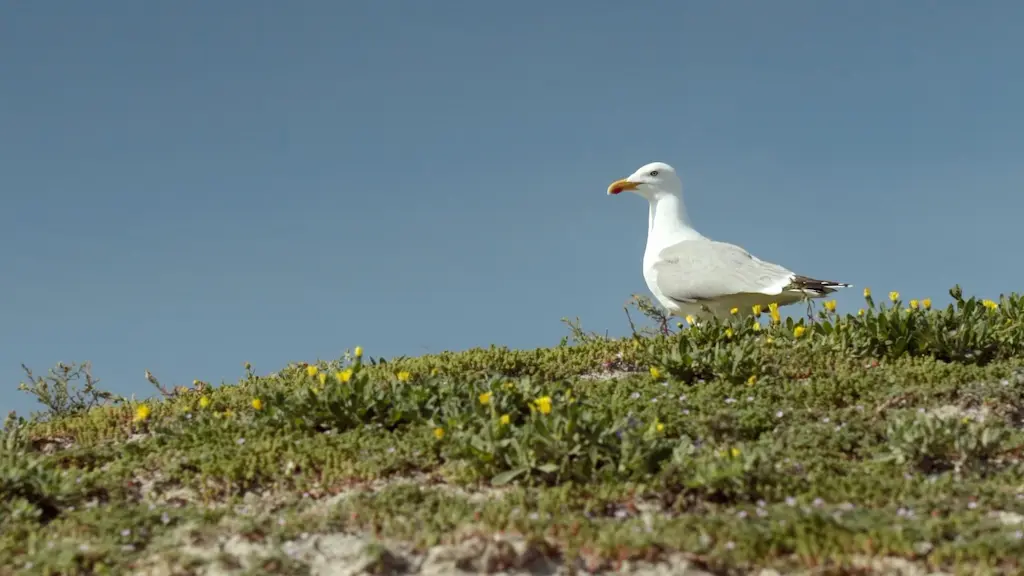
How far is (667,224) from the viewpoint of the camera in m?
14.6

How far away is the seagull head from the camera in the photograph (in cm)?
1484

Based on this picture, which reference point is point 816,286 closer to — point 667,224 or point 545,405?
point 667,224

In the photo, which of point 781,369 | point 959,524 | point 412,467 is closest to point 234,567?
point 412,467

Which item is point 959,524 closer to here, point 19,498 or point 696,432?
point 696,432

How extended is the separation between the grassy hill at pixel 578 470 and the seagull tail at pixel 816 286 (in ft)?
5.41

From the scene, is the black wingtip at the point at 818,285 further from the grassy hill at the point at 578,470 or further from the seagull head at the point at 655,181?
the seagull head at the point at 655,181

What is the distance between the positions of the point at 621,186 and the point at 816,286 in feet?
13.0

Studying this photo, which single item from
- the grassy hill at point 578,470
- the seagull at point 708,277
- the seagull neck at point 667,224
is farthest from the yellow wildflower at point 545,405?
the seagull neck at point 667,224

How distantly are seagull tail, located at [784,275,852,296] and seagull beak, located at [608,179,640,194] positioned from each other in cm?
360

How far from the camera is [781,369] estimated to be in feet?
31.5

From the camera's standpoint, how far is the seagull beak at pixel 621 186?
49.3 ft

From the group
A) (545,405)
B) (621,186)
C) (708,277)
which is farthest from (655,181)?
(545,405)

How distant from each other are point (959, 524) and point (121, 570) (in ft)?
16.0

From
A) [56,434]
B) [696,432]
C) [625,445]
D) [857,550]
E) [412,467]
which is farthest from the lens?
[56,434]
